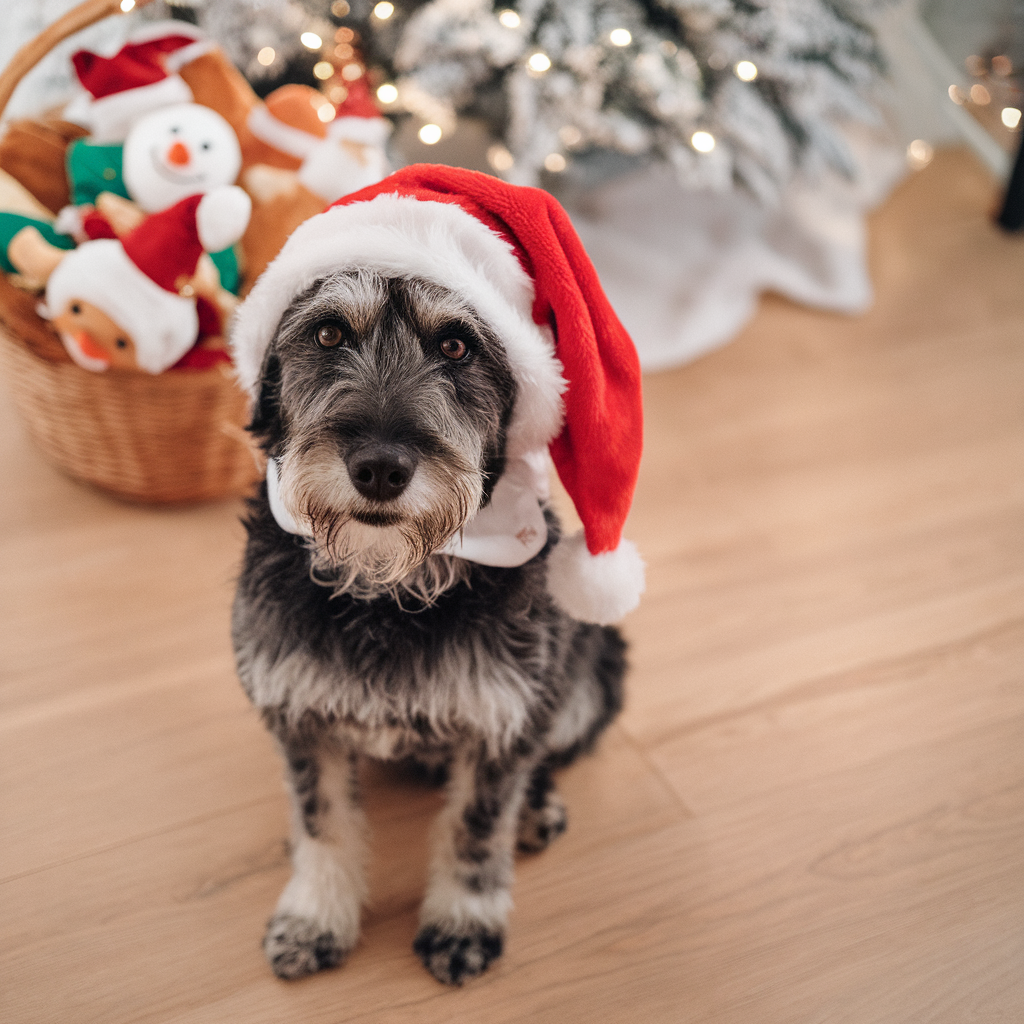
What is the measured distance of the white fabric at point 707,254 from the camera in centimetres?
269

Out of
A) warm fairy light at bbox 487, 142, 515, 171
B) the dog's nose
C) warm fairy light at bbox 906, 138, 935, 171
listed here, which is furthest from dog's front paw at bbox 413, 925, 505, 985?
warm fairy light at bbox 906, 138, 935, 171

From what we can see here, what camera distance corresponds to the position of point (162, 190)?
180 centimetres

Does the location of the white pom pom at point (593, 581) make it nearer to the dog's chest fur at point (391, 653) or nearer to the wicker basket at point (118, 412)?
the dog's chest fur at point (391, 653)

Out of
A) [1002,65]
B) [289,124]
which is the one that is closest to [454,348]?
[289,124]

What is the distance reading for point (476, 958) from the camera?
1.32 m

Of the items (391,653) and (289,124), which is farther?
(289,124)

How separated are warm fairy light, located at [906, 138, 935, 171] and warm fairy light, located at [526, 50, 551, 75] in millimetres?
1777

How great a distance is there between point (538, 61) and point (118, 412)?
1305 millimetres

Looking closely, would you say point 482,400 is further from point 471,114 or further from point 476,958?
point 471,114

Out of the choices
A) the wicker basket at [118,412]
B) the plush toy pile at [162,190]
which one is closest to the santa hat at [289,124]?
the plush toy pile at [162,190]

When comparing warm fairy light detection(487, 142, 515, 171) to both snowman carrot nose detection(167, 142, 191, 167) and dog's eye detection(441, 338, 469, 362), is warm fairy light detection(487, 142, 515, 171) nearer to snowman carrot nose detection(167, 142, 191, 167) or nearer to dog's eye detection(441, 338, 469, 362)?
snowman carrot nose detection(167, 142, 191, 167)

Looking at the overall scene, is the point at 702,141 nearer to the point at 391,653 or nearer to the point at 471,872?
the point at 391,653

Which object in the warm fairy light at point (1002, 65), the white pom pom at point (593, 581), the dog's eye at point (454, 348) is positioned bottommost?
the warm fairy light at point (1002, 65)

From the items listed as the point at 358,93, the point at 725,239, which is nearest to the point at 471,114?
the point at 358,93
